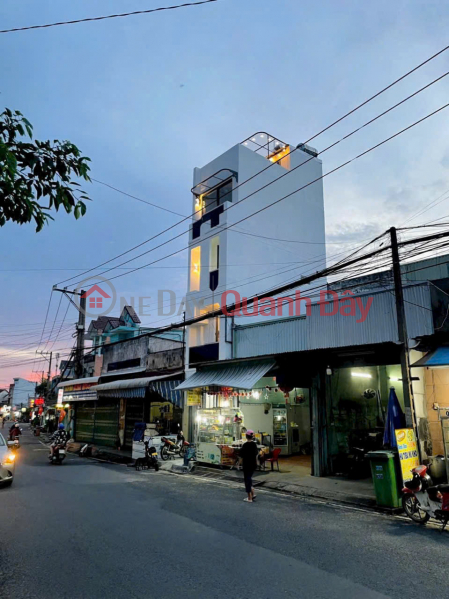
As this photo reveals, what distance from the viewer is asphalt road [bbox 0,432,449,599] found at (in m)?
4.93

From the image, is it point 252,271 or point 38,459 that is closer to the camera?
point 38,459

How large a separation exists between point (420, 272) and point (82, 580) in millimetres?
15510

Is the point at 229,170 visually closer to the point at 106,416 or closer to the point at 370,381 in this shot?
the point at 370,381

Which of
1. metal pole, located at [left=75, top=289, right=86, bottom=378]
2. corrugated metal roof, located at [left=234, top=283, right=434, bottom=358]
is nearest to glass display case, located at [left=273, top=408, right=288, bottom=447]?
corrugated metal roof, located at [left=234, top=283, right=434, bottom=358]

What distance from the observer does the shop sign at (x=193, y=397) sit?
1983cm

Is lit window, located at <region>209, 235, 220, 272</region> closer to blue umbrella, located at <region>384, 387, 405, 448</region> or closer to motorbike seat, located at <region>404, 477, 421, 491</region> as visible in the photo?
blue umbrella, located at <region>384, 387, 405, 448</region>

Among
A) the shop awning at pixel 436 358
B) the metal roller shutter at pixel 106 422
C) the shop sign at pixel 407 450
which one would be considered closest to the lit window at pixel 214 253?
the metal roller shutter at pixel 106 422

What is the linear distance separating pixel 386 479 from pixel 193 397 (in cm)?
1150

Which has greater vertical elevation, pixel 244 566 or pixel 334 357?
pixel 334 357

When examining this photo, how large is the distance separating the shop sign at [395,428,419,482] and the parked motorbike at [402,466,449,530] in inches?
33.6

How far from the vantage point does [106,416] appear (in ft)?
94.7

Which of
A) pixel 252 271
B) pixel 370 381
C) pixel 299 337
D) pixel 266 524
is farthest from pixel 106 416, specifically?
pixel 266 524

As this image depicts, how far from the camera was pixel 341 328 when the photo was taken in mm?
16469

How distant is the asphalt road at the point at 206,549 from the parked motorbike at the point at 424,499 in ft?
1.15
